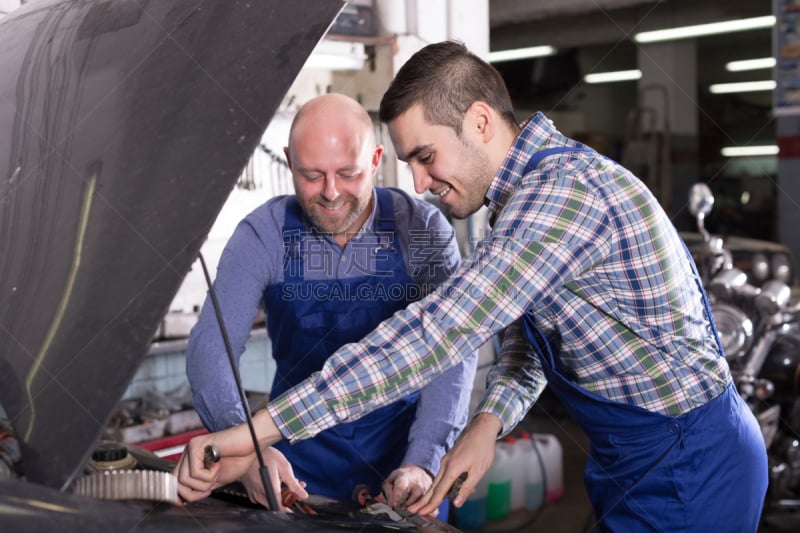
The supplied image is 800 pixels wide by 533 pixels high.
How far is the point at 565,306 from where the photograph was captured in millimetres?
1464

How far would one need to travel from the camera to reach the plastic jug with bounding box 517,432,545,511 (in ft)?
13.1

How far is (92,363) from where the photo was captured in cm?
100

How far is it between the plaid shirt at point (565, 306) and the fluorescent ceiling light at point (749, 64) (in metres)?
11.0

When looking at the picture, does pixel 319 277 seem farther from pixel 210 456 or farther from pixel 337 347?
pixel 210 456

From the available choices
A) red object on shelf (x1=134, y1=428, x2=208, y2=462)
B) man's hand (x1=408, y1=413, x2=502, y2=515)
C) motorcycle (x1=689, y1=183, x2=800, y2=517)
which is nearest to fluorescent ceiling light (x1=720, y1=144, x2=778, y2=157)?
motorcycle (x1=689, y1=183, x2=800, y2=517)

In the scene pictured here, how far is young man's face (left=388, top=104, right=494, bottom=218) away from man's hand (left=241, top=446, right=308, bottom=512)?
54 cm

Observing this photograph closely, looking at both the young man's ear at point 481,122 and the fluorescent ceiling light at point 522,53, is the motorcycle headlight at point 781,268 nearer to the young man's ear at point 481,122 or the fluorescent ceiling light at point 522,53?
the young man's ear at point 481,122

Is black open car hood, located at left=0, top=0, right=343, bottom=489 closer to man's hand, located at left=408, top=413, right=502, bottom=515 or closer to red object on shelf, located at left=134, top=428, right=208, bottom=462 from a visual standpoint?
man's hand, located at left=408, top=413, right=502, bottom=515

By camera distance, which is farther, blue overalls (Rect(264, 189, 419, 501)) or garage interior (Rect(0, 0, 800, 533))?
garage interior (Rect(0, 0, 800, 533))

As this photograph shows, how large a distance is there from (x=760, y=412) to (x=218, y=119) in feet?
10.3

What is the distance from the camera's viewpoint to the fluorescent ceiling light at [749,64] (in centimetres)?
1139

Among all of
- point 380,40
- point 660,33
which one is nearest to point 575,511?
point 380,40

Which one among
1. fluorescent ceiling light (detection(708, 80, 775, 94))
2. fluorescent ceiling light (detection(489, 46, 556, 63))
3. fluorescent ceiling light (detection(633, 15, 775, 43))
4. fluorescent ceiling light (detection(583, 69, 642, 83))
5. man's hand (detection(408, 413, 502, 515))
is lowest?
man's hand (detection(408, 413, 502, 515))

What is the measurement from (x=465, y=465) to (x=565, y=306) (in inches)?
12.6
